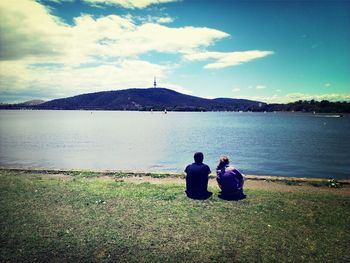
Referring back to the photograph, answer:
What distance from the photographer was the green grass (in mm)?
6297

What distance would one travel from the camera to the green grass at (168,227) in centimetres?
630

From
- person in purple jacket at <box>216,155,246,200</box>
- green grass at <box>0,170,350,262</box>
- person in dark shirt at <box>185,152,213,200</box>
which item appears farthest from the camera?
person in dark shirt at <box>185,152,213,200</box>

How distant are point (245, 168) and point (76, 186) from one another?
14955 millimetres

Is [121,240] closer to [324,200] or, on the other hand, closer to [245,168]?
[324,200]

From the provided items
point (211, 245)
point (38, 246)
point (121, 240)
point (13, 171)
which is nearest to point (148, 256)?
point (121, 240)

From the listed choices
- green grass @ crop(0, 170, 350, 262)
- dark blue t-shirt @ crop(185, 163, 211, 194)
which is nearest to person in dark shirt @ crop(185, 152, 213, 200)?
dark blue t-shirt @ crop(185, 163, 211, 194)

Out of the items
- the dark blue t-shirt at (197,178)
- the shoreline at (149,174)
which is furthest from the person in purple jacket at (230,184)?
the shoreline at (149,174)

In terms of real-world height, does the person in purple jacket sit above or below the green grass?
above

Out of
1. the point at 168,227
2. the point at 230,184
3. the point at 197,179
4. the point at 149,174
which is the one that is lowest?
the point at 149,174

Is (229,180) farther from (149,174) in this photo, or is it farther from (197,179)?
(149,174)

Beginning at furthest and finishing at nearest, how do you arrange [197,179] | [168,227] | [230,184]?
[197,179]
[230,184]
[168,227]

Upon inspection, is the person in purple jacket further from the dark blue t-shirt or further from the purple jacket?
the dark blue t-shirt

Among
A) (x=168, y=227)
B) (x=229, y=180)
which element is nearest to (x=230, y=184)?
(x=229, y=180)

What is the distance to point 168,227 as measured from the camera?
Result: 764cm
